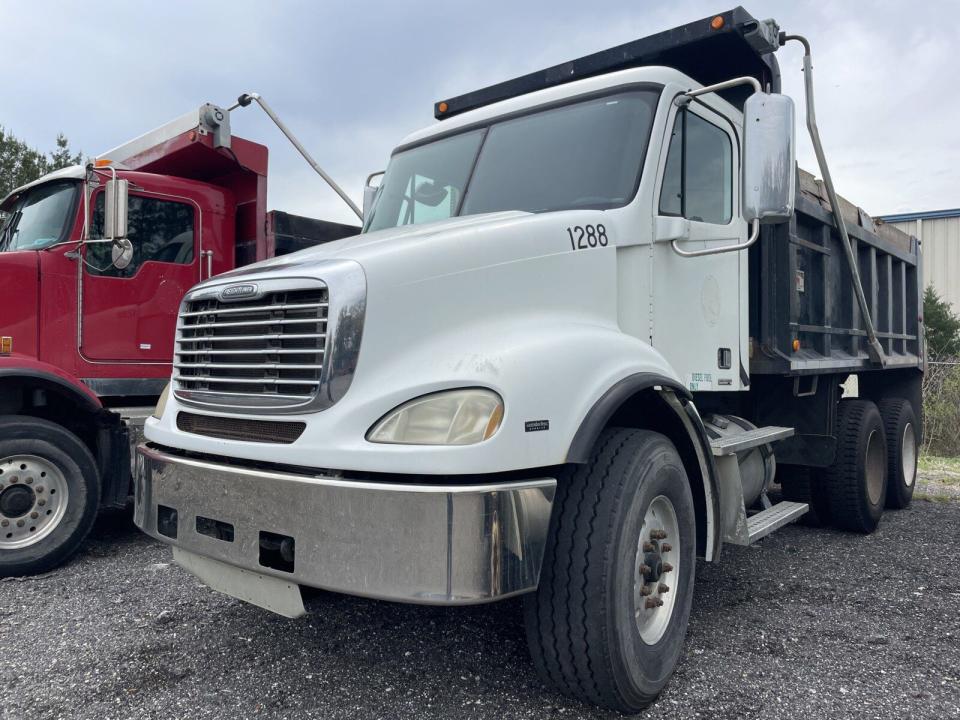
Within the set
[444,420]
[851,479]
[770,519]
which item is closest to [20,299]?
[444,420]

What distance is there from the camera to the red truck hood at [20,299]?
4.85 metres

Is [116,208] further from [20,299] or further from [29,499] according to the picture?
[29,499]

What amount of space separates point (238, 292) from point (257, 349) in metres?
0.26

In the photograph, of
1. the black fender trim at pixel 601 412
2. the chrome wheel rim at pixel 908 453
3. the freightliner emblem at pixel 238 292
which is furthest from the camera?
the chrome wheel rim at pixel 908 453

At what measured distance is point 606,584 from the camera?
261 cm

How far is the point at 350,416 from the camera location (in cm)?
253

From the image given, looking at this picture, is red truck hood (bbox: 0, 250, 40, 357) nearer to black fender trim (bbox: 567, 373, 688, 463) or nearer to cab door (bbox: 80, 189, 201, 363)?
cab door (bbox: 80, 189, 201, 363)

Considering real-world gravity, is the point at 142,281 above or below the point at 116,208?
below

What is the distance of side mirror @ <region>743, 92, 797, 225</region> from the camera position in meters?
3.19

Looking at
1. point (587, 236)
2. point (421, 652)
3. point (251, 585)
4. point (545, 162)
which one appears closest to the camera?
point (251, 585)

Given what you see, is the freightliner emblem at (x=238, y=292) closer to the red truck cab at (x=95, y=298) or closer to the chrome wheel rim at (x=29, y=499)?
the red truck cab at (x=95, y=298)

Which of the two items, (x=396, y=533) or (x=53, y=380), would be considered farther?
(x=53, y=380)

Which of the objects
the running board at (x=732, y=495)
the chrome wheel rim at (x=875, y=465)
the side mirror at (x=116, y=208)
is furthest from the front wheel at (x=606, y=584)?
the chrome wheel rim at (x=875, y=465)

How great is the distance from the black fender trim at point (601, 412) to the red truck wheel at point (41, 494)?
12.0 feet
